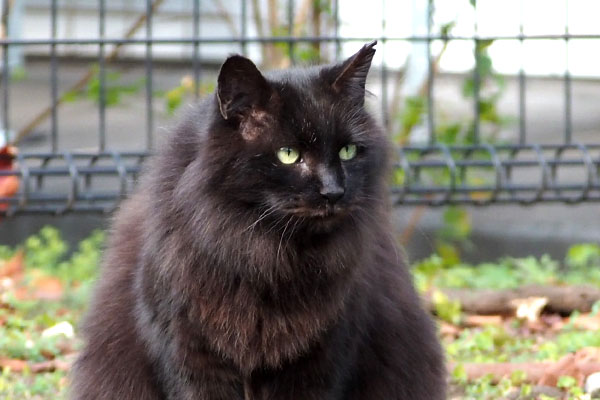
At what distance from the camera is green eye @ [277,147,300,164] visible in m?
2.59

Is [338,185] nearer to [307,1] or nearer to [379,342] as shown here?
[379,342]

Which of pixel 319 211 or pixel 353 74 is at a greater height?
pixel 353 74

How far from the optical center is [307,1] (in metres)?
6.84

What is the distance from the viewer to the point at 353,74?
108 inches

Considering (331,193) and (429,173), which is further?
(429,173)

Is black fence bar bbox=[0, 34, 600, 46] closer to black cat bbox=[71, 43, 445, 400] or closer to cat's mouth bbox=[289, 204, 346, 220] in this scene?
black cat bbox=[71, 43, 445, 400]

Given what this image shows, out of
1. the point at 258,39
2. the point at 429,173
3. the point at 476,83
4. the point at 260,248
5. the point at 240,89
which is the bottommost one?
the point at 260,248

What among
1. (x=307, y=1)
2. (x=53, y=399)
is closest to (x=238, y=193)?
(x=53, y=399)

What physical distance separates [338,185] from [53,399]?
1732 mm

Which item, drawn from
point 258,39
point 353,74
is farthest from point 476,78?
point 353,74

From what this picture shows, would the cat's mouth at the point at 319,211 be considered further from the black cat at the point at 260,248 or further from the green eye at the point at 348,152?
the green eye at the point at 348,152

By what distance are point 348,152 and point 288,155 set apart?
0.20 m

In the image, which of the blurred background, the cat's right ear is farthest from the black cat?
the blurred background

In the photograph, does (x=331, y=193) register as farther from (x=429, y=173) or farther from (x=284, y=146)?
(x=429, y=173)
